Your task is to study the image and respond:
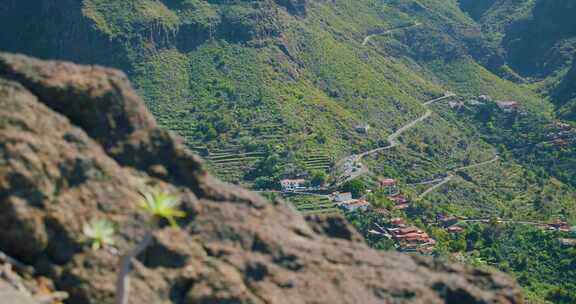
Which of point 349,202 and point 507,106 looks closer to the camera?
point 349,202

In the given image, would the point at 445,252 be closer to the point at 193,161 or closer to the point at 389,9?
the point at 193,161

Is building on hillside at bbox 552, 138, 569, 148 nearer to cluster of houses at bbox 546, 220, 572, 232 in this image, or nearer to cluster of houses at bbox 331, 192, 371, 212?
cluster of houses at bbox 546, 220, 572, 232

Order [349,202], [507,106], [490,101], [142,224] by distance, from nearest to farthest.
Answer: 1. [142,224]
2. [349,202]
3. [507,106]
4. [490,101]

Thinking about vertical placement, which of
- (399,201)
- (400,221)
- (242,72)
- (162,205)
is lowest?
(399,201)

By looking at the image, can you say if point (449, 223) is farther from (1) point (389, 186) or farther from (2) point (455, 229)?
(1) point (389, 186)

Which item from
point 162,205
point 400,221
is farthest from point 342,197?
point 162,205

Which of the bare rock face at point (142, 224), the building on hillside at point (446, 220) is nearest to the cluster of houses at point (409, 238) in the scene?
the building on hillside at point (446, 220)

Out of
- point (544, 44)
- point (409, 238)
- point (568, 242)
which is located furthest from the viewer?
point (544, 44)
